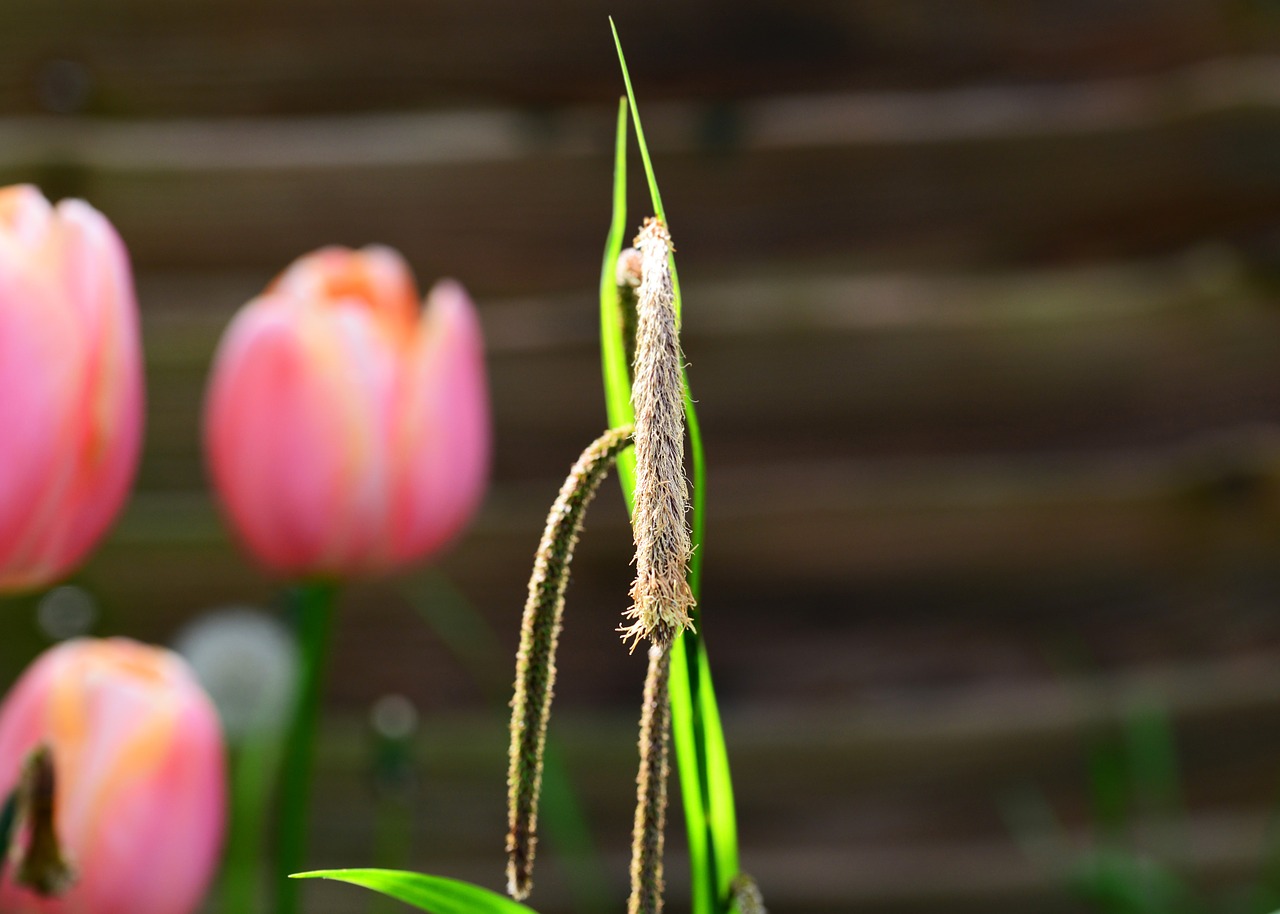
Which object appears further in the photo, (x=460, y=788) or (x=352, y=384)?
(x=460, y=788)

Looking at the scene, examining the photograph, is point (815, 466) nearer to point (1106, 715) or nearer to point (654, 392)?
point (1106, 715)

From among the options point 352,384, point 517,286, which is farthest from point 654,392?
point 517,286

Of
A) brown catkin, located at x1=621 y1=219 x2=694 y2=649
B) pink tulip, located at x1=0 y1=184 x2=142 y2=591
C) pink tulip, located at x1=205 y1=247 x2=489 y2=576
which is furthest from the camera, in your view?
pink tulip, located at x1=205 y1=247 x2=489 y2=576

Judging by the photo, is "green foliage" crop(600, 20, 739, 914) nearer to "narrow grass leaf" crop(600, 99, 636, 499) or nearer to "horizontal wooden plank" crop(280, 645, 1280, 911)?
"narrow grass leaf" crop(600, 99, 636, 499)

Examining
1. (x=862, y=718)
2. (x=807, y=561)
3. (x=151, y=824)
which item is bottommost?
(x=151, y=824)

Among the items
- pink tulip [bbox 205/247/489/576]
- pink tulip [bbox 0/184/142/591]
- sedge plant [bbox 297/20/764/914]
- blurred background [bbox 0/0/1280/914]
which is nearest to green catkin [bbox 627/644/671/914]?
sedge plant [bbox 297/20/764/914]

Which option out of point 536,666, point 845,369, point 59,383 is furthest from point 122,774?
point 845,369

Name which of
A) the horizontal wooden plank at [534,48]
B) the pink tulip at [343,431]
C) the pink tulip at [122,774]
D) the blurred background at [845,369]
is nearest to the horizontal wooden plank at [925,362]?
the blurred background at [845,369]

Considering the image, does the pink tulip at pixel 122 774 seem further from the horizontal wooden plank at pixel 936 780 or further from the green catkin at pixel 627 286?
the horizontal wooden plank at pixel 936 780

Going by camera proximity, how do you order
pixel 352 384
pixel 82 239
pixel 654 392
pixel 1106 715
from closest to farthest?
pixel 654 392 → pixel 82 239 → pixel 352 384 → pixel 1106 715
